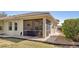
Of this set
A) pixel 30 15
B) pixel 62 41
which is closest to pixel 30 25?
pixel 30 15

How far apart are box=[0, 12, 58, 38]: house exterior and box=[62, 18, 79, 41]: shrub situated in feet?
0.64

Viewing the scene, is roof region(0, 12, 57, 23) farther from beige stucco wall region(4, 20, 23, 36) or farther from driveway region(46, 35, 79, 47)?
driveway region(46, 35, 79, 47)

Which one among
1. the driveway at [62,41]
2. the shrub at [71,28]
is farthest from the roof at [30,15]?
the driveway at [62,41]

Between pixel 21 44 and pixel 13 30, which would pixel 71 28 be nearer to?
pixel 21 44

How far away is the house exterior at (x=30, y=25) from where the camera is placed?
3531mm

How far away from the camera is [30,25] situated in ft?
11.7

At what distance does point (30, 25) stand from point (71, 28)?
0.80 m

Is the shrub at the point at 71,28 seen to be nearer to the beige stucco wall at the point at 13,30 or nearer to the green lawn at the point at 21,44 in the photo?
the green lawn at the point at 21,44

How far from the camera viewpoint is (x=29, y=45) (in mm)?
3525

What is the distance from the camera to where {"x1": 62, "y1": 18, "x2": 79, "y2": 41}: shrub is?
3457 mm

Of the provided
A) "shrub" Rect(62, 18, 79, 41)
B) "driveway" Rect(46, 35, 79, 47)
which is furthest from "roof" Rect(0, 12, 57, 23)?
"driveway" Rect(46, 35, 79, 47)

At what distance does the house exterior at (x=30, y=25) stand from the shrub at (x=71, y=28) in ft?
0.64
